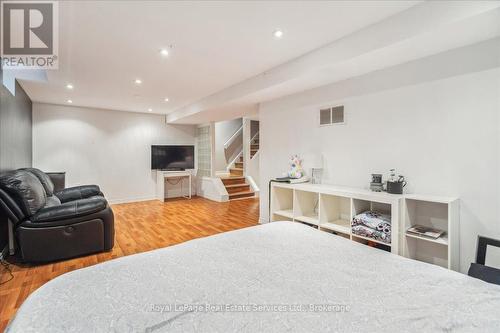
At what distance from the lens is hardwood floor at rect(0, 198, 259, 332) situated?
2.33 meters

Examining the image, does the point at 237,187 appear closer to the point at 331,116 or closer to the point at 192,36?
the point at 331,116

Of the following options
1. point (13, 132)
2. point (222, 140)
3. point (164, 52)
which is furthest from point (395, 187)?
point (222, 140)

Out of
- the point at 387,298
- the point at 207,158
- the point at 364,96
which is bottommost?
the point at 387,298

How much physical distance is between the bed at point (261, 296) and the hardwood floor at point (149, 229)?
4.80 feet

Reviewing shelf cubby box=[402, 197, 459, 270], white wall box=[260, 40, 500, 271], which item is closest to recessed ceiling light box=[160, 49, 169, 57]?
white wall box=[260, 40, 500, 271]

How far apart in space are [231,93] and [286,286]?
3.45m

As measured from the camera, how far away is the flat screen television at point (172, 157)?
261 inches

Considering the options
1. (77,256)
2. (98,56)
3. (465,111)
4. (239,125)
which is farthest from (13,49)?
(239,125)

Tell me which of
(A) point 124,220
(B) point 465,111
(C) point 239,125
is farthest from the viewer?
(C) point 239,125

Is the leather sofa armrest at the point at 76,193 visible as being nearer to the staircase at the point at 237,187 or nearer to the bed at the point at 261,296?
the staircase at the point at 237,187

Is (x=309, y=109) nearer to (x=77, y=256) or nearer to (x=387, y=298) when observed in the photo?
(x=387, y=298)

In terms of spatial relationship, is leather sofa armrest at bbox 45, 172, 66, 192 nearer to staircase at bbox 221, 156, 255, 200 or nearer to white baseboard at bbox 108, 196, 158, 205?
white baseboard at bbox 108, 196, 158, 205

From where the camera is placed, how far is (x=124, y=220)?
4664 mm

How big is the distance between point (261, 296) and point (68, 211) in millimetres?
2826
